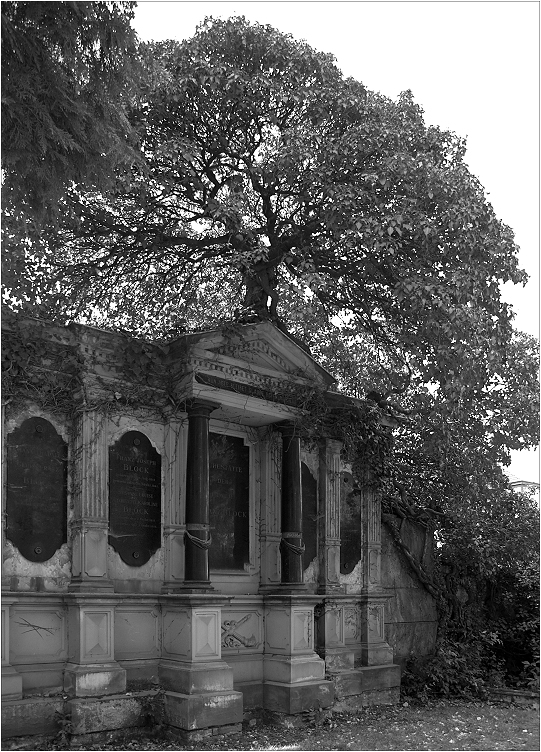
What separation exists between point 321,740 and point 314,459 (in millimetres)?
4146

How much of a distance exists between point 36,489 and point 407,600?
24.0 ft

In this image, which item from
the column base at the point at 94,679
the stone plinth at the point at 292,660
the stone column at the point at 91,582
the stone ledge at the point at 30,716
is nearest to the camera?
the stone ledge at the point at 30,716

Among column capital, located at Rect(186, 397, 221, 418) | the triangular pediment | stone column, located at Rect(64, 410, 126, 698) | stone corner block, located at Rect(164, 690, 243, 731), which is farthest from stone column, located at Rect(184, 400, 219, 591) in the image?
stone corner block, located at Rect(164, 690, 243, 731)

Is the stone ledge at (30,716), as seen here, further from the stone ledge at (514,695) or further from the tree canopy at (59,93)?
the stone ledge at (514,695)

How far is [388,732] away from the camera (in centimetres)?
1057

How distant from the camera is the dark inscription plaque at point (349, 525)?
13.0 metres

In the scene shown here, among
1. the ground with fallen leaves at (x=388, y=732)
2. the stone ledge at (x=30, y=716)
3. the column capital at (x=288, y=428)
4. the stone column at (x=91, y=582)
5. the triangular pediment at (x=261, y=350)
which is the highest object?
the triangular pediment at (x=261, y=350)

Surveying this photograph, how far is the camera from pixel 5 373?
9250mm

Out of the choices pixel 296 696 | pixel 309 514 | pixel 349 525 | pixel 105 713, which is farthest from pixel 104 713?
pixel 349 525

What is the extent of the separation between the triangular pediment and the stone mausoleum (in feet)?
0.09

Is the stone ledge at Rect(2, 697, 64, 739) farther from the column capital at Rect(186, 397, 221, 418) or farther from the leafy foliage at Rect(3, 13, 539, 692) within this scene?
the leafy foliage at Rect(3, 13, 539, 692)

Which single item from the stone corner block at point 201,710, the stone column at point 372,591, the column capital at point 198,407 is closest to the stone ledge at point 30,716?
the stone corner block at point 201,710

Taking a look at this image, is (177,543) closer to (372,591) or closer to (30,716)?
(30,716)

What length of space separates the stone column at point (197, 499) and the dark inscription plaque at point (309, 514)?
209 cm
